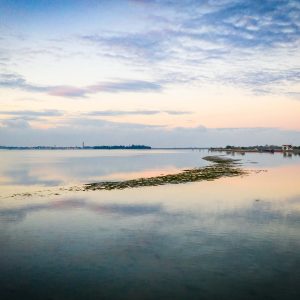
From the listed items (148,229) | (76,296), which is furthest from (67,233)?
(76,296)

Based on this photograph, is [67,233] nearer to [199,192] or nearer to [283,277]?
[283,277]

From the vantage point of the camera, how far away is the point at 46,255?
14.7m

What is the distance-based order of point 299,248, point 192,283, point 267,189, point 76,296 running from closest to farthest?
1. point 76,296
2. point 192,283
3. point 299,248
4. point 267,189

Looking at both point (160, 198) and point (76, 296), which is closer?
point (76, 296)

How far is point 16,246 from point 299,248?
13.4 meters

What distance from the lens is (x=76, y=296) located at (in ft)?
35.5

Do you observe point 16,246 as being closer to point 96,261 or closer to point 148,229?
point 96,261

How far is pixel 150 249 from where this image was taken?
15.5 meters

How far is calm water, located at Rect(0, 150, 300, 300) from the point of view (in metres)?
11.4

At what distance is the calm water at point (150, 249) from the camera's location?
1141cm

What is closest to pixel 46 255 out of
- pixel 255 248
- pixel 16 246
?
pixel 16 246

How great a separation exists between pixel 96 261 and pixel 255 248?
7.37m

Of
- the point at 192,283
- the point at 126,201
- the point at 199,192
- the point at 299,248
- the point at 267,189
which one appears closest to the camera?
the point at 192,283

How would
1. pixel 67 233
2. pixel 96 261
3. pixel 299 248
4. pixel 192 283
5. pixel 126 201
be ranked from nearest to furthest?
pixel 192 283, pixel 96 261, pixel 299 248, pixel 67 233, pixel 126 201
